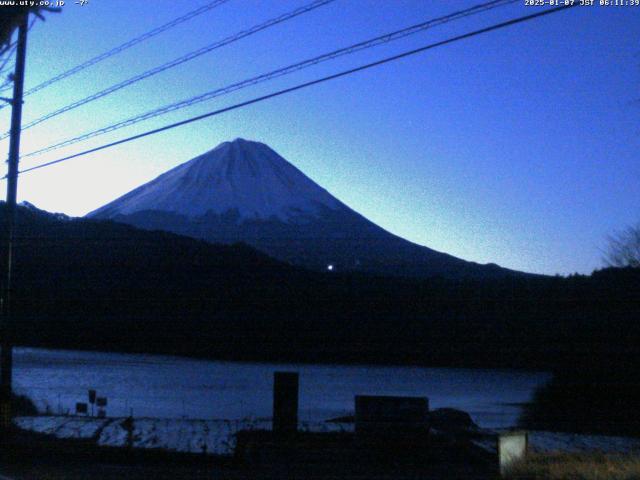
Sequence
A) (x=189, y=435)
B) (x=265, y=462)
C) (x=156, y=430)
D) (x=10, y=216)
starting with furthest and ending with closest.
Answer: (x=10, y=216)
(x=156, y=430)
(x=189, y=435)
(x=265, y=462)

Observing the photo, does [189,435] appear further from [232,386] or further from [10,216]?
[232,386]

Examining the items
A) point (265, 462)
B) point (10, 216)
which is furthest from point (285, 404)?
point (10, 216)

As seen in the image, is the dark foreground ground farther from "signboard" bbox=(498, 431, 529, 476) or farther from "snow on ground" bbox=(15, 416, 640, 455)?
"snow on ground" bbox=(15, 416, 640, 455)

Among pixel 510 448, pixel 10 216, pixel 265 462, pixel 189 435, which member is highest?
pixel 10 216

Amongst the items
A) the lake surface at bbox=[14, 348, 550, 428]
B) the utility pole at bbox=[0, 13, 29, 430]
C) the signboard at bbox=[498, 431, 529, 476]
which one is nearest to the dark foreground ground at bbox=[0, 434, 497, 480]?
the signboard at bbox=[498, 431, 529, 476]

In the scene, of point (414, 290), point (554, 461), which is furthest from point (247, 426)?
point (414, 290)

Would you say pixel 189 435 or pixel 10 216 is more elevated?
pixel 10 216

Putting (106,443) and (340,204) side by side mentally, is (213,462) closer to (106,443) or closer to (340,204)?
(106,443)
